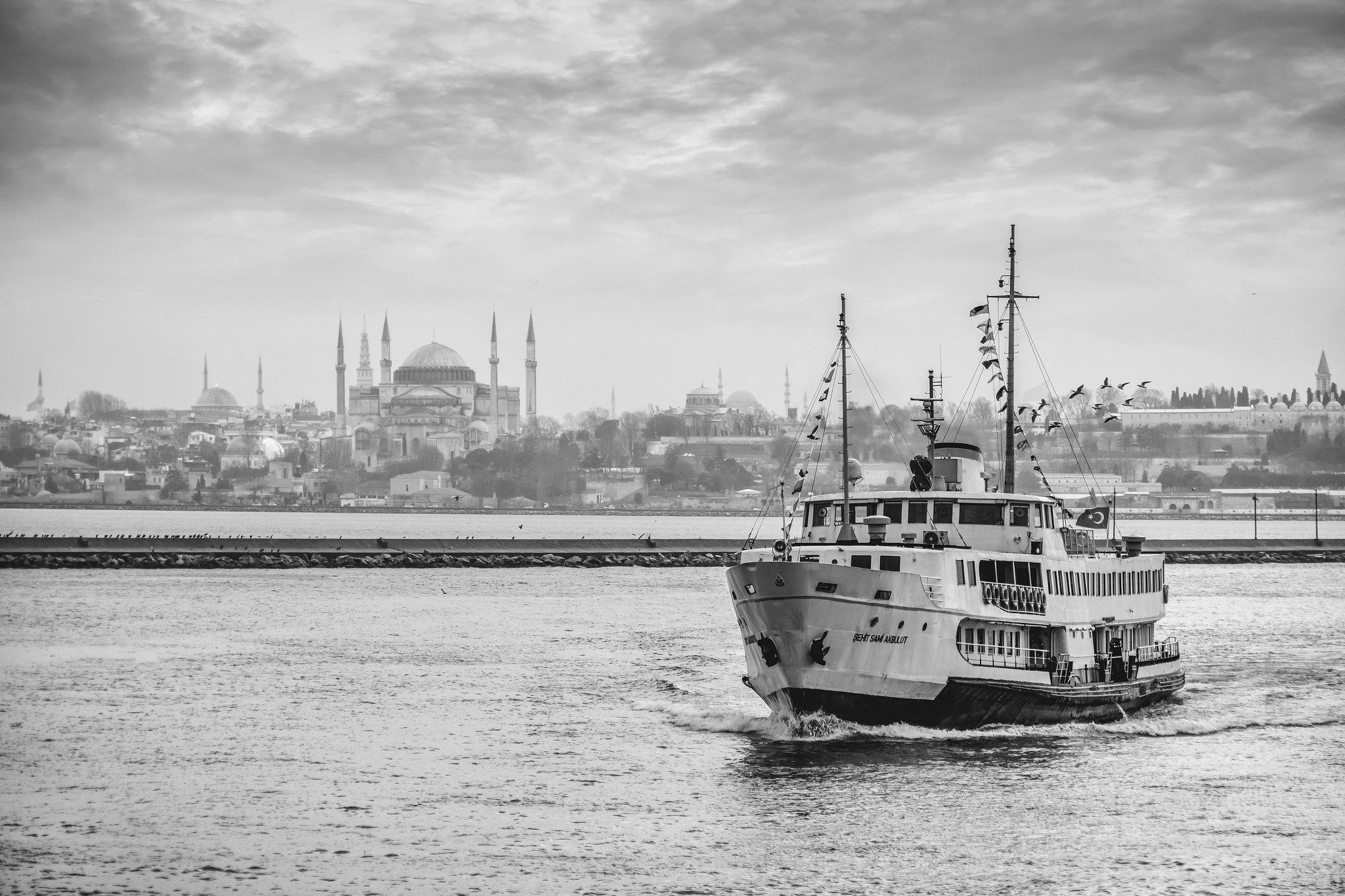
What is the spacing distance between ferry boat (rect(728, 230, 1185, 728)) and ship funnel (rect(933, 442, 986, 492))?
0.15 ft

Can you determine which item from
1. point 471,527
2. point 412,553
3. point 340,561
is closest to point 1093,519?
point 340,561

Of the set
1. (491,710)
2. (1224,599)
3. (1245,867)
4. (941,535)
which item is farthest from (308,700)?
(1224,599)

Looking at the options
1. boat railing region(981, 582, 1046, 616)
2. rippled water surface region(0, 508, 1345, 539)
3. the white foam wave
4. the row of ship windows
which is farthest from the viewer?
rippled water surface region(0, 508, 1345, 539)

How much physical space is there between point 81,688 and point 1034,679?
74.6 feet

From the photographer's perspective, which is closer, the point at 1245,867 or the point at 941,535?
the point at 1245,867

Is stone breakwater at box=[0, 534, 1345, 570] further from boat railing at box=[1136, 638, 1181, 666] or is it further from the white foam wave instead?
the white foam wave

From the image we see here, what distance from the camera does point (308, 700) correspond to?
3909cm

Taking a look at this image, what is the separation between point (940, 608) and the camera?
101 feet

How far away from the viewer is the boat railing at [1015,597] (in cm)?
3209

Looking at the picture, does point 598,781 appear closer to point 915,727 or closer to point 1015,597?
point 915,727

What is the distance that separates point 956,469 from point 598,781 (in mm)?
10224

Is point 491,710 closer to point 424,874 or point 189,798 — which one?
point 189,798

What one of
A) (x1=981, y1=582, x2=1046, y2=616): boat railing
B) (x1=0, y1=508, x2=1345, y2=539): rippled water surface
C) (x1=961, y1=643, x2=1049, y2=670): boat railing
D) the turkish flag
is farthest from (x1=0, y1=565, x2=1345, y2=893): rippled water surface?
(x1=0, y1=508, x2=1345, y2=539): rippled water surface

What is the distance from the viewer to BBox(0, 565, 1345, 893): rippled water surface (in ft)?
76.8
